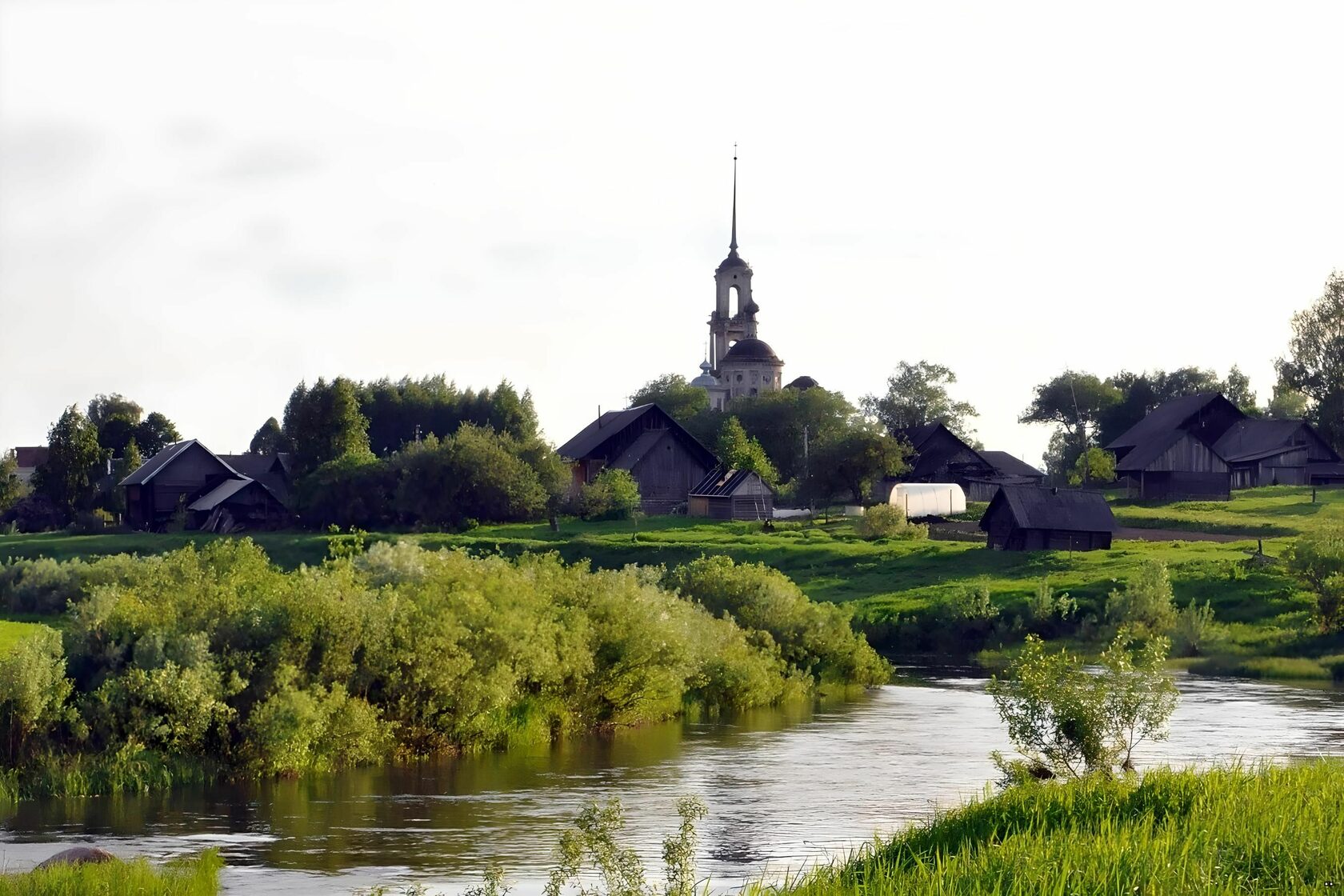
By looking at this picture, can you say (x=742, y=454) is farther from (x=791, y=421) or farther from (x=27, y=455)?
(x=27, y=455)

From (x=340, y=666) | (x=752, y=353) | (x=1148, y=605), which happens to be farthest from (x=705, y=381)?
(x=340, y=666)

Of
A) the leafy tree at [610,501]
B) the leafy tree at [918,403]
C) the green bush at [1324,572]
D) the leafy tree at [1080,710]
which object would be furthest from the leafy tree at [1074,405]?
the leafy tree at [1080,710]

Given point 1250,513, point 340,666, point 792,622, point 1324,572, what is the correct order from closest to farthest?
1. point 340,666
2. point 792,622
3. point 1324,572
4. point 1250,513

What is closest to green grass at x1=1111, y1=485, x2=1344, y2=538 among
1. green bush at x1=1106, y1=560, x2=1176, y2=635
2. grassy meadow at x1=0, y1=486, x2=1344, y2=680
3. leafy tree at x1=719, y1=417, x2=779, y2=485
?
grassy meadow at x1=0, y1=486, x2=1344, y2=680

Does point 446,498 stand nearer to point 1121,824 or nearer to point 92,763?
point 92,763

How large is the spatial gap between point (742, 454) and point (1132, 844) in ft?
278

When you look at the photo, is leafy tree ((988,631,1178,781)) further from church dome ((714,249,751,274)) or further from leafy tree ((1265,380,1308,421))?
church dome ((714,249,751,274))

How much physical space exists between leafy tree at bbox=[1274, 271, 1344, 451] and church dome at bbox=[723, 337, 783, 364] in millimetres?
60518

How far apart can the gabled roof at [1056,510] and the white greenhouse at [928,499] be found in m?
16.5

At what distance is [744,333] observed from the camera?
172 metres

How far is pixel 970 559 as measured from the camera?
63.5 metres

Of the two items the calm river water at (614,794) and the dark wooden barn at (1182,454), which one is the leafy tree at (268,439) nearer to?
the dark wooden barn at (1182,454)

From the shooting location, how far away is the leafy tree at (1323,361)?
9881 cm

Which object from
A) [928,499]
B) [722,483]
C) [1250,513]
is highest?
[722,483]
